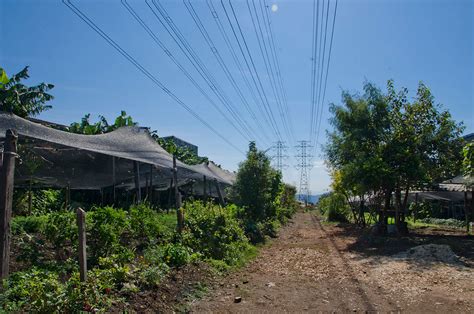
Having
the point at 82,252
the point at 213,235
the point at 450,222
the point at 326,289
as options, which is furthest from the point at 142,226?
the point at 450,222

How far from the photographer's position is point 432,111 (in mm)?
14844

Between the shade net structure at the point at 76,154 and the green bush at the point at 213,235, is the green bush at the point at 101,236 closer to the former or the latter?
the shade net structure at the point at 76,154

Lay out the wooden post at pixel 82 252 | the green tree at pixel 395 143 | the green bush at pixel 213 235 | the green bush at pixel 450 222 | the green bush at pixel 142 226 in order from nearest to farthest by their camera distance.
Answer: the wooden post at pixel 82 252 → the green bush at pixel 142 226 → the green bush at pixel 213 235 → the green tree at pixel 395 143 → the green bush at pixel 450 222

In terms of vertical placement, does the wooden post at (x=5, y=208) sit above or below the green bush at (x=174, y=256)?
above

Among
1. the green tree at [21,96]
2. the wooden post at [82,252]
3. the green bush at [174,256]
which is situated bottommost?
the green bush at [174,256]

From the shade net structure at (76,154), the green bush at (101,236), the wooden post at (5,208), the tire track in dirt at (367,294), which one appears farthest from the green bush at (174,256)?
Result: the tire track in dirt at (367,294)

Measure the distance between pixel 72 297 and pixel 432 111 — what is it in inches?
588

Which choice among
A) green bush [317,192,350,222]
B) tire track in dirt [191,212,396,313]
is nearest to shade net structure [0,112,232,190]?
tire track in dirt [191,212,396,313]

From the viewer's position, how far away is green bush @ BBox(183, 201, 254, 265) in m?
8.87

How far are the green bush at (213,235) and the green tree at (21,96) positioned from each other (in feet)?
28.8

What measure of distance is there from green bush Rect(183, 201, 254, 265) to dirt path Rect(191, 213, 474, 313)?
0.68 metres

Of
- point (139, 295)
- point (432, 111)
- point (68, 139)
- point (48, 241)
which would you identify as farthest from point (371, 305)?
point (432, 111)

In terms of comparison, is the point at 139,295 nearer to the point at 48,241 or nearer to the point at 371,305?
the point at 48,241

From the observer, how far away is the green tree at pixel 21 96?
548 inches
